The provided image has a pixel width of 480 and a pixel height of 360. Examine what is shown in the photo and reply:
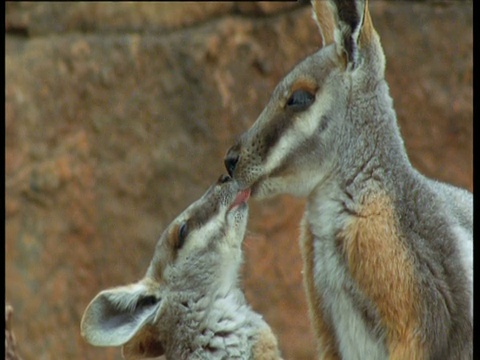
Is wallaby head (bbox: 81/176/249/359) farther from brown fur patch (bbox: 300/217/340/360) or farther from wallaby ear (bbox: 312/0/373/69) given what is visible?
wallaby ear (bbox: 312/0/373/69)

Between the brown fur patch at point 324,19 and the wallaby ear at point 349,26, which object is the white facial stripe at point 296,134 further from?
the brown fur patch at point 324,19

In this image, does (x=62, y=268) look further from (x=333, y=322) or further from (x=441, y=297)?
(x=441, y=297)

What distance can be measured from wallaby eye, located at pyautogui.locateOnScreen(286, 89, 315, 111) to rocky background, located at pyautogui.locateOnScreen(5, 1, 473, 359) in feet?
10.5

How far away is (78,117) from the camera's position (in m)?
8.59

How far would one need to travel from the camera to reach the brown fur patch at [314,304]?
554 centimetres

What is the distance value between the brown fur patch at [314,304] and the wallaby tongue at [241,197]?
0.32 meters

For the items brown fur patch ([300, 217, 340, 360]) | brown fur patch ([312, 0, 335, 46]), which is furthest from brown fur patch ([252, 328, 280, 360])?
brown fur patch ([312, 0, 335, 46])

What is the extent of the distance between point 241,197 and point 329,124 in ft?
1.91

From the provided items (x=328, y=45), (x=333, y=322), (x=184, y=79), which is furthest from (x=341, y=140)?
(x=184, y=79)

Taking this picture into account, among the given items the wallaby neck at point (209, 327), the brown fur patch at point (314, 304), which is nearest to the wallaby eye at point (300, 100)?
the brown fur patch at point (314, 304)

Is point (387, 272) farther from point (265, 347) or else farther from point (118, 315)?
point (118, 315)

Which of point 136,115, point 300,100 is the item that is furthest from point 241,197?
point 136,115

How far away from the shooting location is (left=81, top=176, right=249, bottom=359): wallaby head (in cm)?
552

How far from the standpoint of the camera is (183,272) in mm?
5691
